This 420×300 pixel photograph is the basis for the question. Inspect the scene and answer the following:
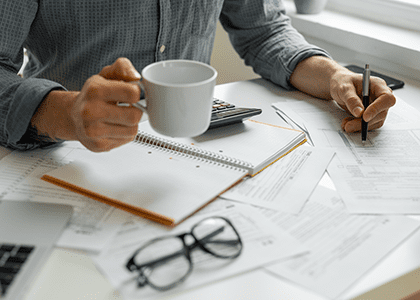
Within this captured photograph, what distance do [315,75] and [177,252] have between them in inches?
27.4

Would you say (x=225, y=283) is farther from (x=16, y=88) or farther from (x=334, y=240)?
(x=16, y=88)

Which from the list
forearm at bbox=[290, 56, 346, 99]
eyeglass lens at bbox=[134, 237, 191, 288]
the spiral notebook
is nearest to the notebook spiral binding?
the spiral notebook

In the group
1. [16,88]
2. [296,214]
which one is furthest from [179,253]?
[16,88]

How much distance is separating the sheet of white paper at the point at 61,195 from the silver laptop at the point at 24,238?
2cm

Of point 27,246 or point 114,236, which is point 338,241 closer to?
point 114,236

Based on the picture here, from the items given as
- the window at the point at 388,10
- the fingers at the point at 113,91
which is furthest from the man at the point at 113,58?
the window at the point at 388,10

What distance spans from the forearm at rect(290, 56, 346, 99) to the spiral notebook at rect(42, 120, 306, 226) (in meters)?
0.25

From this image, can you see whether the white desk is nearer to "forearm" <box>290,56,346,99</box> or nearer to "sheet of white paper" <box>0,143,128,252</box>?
"sheet of white paper" <box>0,143,128,252</box>

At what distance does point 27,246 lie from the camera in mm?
484

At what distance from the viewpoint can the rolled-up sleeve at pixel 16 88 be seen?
0.68 metres

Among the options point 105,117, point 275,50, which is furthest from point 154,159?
point 275,50

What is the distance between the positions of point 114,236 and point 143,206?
0.07 m

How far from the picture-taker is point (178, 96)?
54cm

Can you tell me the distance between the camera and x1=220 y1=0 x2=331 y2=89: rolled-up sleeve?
3.59 feet
